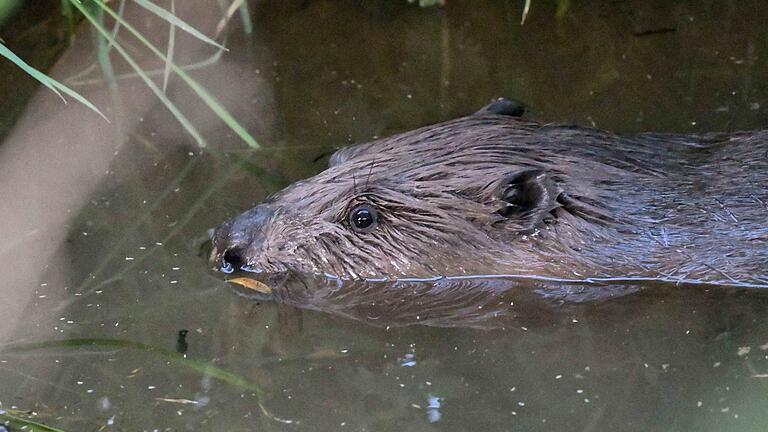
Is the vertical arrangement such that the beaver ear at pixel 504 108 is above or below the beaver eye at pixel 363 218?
above

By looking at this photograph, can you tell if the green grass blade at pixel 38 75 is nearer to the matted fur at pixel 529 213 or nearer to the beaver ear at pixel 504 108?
the matted fur at pixel 529 213

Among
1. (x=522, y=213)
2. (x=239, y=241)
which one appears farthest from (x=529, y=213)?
(x=239, y=241)

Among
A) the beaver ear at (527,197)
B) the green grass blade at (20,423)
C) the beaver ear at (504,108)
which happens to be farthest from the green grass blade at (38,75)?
the beaver ear at (504,108)

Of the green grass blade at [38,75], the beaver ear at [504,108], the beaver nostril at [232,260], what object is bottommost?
the beaver nostril at [232,260]

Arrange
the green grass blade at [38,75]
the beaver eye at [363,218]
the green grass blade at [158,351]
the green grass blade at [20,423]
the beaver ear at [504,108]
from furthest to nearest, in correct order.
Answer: the beaver ear at [504,108] < the beaver eye at [363,218] < the green grass blade at [158,351] < the green grass blade at [38,75] < the green grass blade at [20,423]

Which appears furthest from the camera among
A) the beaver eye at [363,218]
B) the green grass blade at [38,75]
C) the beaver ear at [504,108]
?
the beaver ear at [504,108]

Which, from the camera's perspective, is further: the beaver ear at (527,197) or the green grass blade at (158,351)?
the beaver ear at (527,197)

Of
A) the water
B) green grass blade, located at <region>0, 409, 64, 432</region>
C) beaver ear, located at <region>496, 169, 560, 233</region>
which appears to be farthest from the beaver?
green grass blade, located at <region>0, 409, 64, 432</region>
